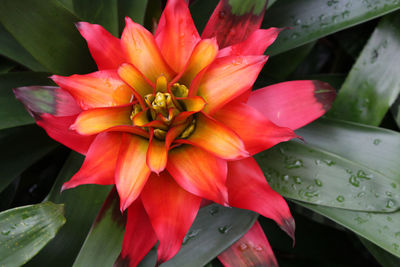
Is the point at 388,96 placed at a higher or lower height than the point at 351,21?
lower

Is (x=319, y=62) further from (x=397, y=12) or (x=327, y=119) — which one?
(x=327, y=119)

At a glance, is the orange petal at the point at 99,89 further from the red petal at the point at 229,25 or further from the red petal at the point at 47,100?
the red petal at the point at 229,25

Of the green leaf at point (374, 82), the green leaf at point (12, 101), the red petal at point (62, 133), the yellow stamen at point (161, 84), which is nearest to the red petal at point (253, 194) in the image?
the yellow stamen at point (161, 84)

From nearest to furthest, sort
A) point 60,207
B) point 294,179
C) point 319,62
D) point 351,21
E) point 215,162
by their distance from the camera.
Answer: point 215,162 < point 60,207 < point 294,179 < point 351,21 < point 319,62

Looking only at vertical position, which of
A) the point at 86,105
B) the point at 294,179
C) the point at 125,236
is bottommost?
the point at 294,179

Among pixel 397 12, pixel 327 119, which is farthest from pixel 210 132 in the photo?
pixel 397 12

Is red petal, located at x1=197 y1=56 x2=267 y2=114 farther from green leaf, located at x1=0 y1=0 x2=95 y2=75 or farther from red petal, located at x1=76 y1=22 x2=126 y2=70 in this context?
green leaf, located at x1=0 y1=0 x2=95 y2=75

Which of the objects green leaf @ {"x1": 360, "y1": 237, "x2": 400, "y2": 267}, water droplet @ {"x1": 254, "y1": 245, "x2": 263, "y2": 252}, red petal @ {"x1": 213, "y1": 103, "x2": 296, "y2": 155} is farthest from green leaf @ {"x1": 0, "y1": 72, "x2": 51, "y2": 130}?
green leaf @ {"x1": 360, "y1": 237, "x2": 400, "y2": 267}
